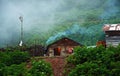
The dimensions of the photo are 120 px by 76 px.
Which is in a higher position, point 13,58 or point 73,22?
point 73,22

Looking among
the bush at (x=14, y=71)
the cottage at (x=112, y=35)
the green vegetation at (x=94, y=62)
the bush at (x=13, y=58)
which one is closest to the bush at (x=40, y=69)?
the bush at (x=14, y=71)

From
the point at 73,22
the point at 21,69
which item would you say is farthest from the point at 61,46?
the point at 73,22

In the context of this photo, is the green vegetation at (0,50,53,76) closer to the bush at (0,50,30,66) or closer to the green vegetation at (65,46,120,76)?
the bush at (0,50,30,66)

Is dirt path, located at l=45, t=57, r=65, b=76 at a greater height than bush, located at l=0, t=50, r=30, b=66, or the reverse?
bush, located at l=0, t=50, r=30, b=66

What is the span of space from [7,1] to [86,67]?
44.8 meters

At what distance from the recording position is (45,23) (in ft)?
215

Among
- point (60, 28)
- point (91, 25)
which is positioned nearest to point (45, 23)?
point (60, 28)

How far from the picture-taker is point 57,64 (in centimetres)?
3541

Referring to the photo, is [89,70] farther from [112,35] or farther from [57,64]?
[112,35]

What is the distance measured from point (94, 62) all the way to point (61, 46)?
32.7ft

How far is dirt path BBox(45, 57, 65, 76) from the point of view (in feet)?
112

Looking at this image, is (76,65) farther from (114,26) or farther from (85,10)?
(85,10)

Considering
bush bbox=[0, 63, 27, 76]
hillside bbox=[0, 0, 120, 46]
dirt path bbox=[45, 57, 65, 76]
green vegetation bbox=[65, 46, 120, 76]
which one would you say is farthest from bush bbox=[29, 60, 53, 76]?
hillside bbox=[0, 0, 120, 46]

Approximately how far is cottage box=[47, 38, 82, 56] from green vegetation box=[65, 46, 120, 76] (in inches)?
287
